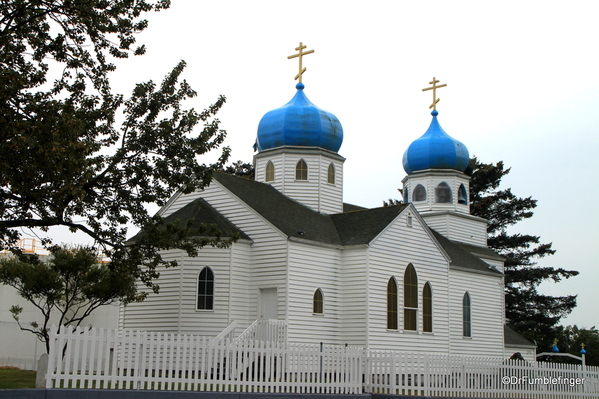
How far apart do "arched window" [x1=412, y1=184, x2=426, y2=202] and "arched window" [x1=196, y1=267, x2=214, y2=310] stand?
18.5 metres

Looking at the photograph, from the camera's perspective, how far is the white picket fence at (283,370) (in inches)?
590

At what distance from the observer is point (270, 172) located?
114ft

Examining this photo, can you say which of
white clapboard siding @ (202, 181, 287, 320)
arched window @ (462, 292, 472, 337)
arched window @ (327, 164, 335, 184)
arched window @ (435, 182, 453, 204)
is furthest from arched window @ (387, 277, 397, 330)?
arched window @ (435, 182, 453, 204)

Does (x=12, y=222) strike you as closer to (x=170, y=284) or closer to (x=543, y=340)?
(x=170, y=284)

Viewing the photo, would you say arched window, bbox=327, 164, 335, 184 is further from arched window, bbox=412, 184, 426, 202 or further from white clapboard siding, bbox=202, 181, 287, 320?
arched window, bbox=412, 184, 426, 202

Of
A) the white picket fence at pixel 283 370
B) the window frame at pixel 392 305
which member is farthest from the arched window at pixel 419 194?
the white picket fence at pixel 283 370

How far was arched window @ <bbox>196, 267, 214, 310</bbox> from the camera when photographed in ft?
87.7

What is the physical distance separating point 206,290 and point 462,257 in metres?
15.8

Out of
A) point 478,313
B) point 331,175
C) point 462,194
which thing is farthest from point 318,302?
point 462,194

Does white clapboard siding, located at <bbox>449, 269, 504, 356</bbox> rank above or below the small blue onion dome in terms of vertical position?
below

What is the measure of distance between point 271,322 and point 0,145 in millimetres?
13847

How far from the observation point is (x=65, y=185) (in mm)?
15664

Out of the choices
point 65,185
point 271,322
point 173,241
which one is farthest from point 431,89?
point 65,185

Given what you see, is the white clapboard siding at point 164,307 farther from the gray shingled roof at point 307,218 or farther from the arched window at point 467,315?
the arched window at point 467,315
